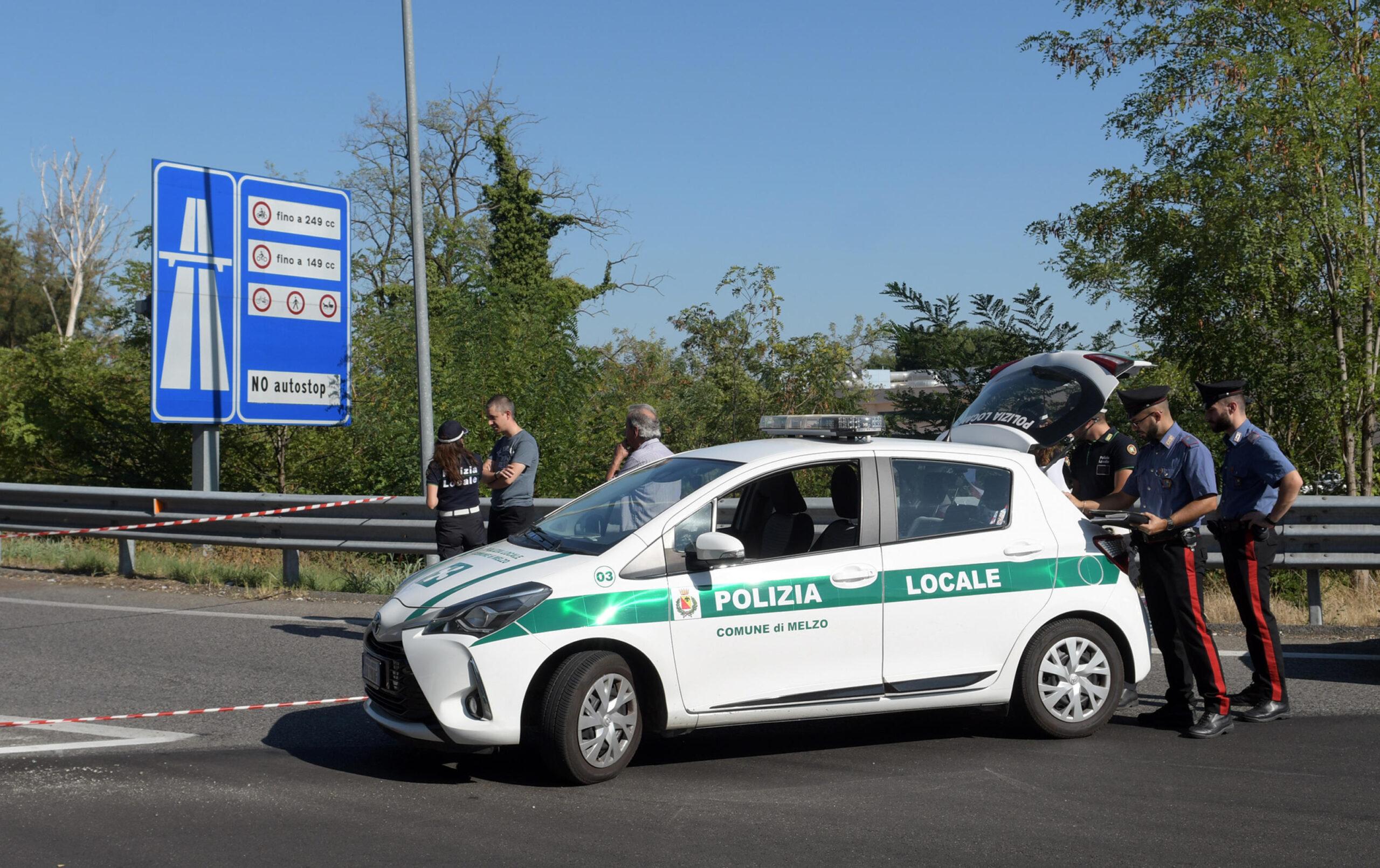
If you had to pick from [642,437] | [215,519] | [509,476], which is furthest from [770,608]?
[215,519]

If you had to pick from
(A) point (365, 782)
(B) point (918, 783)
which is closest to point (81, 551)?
(A) point (365, 782)

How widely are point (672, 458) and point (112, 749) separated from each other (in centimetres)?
307

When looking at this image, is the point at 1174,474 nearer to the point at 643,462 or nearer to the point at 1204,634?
the point at 1204,634

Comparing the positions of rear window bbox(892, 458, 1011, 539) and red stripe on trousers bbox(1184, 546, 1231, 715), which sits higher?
rear window bbox(892, 458, 1011, 539)

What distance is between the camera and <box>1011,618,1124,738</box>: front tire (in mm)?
6355

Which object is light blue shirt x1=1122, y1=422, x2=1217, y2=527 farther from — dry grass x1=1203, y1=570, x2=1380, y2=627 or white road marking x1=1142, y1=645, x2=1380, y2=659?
dry grass x1=1203, y1=570, x2=1380, y2=627

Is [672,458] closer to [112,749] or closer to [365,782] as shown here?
[365,782]

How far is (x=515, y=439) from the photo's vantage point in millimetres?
9117

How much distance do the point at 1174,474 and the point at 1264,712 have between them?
1372 mm

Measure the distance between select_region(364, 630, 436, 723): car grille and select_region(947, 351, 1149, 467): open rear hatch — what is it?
134 inches

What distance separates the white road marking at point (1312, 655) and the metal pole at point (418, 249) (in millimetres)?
7964

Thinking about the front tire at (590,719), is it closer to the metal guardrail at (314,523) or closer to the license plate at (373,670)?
the license plate at (373,670)

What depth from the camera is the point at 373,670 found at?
584 centimetres

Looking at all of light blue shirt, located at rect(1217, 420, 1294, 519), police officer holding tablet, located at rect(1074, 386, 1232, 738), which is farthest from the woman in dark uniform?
light blue shirt, located at rect(1217, 420, 1294, 519)
